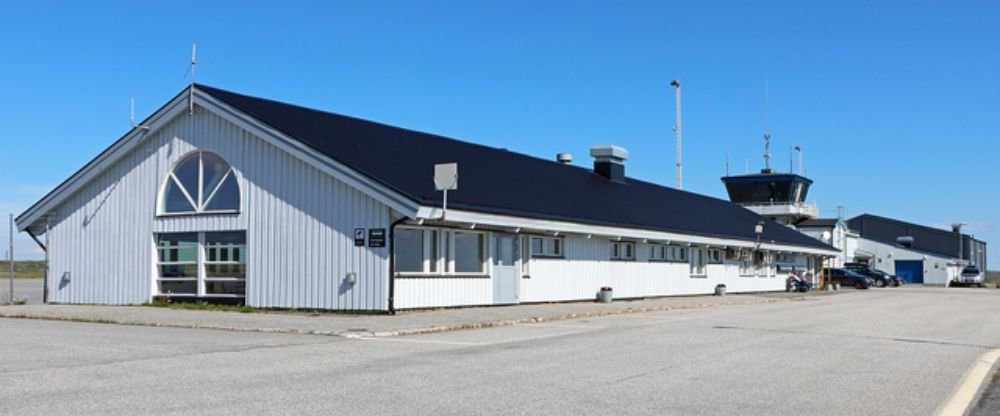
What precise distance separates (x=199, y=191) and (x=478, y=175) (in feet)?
24.7

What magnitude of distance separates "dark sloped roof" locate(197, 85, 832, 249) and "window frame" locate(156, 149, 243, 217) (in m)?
1.67

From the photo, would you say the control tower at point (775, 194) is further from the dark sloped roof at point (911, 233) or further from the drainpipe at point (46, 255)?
the drainpipe at point (46, 255)

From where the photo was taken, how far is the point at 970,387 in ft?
34.8

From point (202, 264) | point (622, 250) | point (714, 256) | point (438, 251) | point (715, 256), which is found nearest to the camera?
point (438, 251)

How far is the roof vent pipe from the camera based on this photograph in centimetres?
4019

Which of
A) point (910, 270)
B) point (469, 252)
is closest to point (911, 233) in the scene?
point (910, 270)

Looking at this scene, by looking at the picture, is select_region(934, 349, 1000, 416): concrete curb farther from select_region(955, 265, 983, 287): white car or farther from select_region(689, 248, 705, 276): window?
select_region(955, 265, 983, 287): white car

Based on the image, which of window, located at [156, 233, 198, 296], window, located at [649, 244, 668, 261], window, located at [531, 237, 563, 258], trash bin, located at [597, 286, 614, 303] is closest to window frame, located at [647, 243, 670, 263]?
window, located at [649, 244, 668, 261]

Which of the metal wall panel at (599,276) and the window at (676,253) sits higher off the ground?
the window at (676,253)

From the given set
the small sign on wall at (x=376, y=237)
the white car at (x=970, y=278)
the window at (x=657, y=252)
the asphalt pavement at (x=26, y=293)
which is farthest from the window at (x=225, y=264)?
the white car at (x=970, y=278)

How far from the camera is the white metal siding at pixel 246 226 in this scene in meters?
21.8

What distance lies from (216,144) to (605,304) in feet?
37.9

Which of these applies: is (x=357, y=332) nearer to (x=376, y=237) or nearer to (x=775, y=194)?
(x=376, y=237)

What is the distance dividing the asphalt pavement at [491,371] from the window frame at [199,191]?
607 cm
